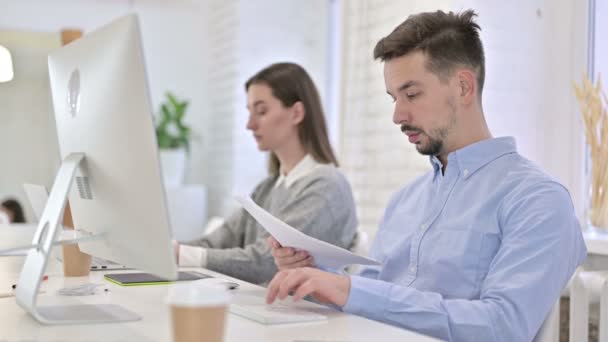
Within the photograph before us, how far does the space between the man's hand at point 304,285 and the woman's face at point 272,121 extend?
1226 millimetres

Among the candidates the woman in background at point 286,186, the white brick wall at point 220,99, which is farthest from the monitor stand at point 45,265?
the white brick wall at point 220,99

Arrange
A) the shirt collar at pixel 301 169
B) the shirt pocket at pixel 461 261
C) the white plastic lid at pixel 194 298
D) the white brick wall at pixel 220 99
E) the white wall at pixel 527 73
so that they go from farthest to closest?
1. the white brick wall at pixel 220 99
2. the white wall at pixel 527 73
3. the shirt collar at pixel 301 169
4. the shirt pocket at pixel 461 261
5. the white plastic lid at pixel 194 298

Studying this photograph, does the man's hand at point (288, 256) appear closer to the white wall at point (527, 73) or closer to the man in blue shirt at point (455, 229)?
the man in blue shirt at point (455, 229)

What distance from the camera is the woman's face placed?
2.51 m

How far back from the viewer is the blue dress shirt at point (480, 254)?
52.3 inches

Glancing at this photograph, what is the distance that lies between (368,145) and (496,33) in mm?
818

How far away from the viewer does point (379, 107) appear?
128 inches

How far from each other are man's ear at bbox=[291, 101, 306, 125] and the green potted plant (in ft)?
7.60

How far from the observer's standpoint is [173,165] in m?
4.74

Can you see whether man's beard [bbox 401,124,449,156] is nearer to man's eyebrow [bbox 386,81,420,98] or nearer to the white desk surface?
man's eyebrow [bbox 386,81,420,98]

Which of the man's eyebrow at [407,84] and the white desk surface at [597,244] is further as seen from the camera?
the white desk surface at [597,244]

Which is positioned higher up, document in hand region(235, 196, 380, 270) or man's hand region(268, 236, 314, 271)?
document in hand region(235, 196, 380, 270)


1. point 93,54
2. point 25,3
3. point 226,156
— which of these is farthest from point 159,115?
point 93,54

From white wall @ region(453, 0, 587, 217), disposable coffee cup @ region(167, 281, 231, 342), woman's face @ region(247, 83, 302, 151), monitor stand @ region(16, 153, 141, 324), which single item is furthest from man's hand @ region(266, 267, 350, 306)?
white wall @ region(453, 0, 587, 217)
